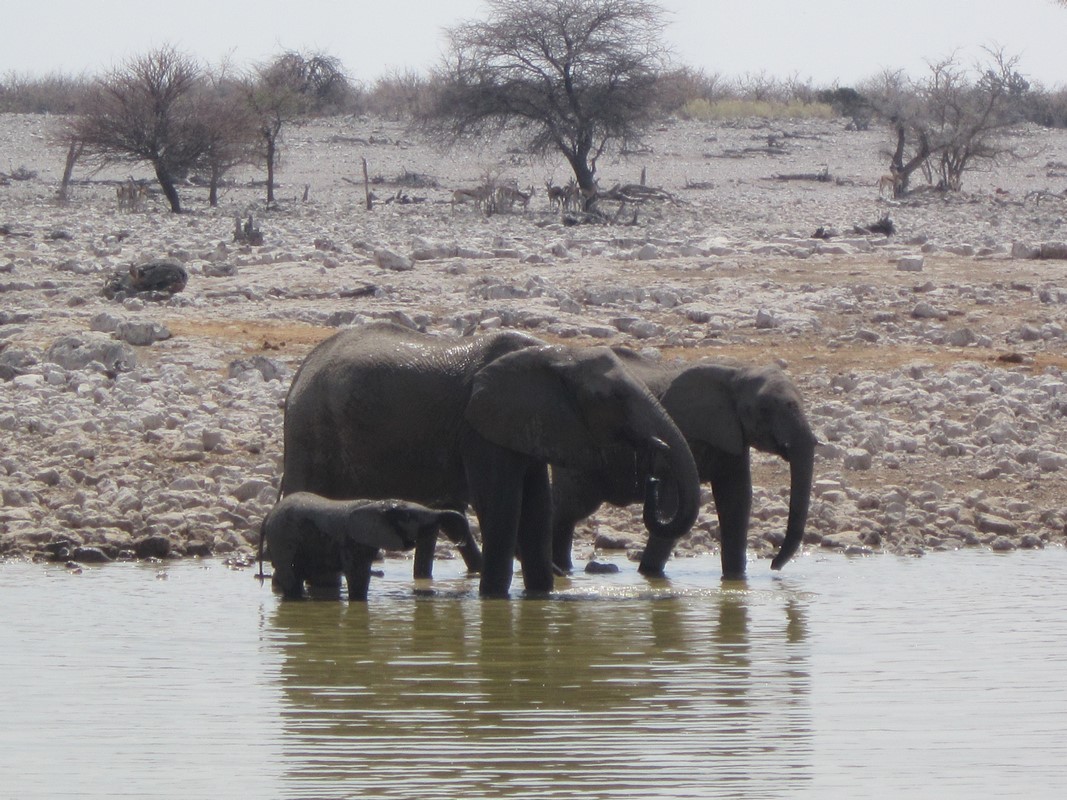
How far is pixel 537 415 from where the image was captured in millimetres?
8422

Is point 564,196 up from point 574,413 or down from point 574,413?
up

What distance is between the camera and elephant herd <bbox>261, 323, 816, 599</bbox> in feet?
27.3

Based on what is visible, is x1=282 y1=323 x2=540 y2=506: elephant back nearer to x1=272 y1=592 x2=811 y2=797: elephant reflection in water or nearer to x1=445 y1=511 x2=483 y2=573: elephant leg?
x1=445 y1=511 x2=483 y2=573: elephant leg

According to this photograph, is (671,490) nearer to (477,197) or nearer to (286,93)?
(477,197)

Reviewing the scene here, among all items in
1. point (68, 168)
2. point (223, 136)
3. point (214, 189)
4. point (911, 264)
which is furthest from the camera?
point (223, 136)

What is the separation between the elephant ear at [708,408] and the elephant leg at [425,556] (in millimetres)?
1387

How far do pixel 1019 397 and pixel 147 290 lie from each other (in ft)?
24.9

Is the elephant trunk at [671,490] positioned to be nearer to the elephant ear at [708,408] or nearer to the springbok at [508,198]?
the elephant ear at [708,408]

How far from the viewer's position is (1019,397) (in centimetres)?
1337

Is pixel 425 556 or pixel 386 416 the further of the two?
pixel 425 556

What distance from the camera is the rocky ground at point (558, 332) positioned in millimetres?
10617

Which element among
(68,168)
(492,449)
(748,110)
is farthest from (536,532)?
(748,110)

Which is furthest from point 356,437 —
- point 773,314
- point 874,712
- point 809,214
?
point 809,214

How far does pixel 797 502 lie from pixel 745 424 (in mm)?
464
